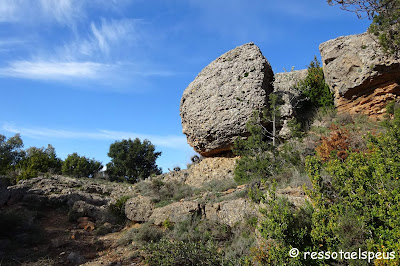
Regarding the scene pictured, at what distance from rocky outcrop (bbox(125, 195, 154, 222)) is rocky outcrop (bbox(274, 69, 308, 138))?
7004 mm

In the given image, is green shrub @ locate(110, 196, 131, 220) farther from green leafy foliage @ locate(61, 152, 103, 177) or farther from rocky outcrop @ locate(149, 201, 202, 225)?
green leafy foliage @ locate(61, 152, 103, 177)

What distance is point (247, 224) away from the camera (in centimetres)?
627

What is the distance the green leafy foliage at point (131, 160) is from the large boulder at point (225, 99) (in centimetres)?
1467

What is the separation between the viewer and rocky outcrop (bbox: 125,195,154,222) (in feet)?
31.2

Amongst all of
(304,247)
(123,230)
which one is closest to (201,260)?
(304,247)

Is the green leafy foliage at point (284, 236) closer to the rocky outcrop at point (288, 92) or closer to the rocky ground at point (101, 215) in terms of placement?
the rocky ground at point (101, 215)

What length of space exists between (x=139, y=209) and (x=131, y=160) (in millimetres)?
19978

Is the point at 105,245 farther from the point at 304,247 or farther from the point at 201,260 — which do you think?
the point at 304,247

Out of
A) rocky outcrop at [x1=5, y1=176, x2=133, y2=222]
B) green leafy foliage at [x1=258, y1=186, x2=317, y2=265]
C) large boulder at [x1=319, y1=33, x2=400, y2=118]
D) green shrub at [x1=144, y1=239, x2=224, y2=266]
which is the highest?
large boulder at [x1=319, y1=33, x2=400, y2=118]

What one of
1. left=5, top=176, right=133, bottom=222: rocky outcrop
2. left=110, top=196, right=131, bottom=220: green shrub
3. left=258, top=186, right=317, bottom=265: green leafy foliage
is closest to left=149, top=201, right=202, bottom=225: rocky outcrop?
left=110, top=196, right=131, bottom=220: green shrub

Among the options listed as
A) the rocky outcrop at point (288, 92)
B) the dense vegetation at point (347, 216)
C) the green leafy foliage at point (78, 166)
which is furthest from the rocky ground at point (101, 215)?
the green leafy foliage at point (78, 166)

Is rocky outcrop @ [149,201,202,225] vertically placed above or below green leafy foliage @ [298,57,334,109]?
below

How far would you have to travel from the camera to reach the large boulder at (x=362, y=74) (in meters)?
11.7

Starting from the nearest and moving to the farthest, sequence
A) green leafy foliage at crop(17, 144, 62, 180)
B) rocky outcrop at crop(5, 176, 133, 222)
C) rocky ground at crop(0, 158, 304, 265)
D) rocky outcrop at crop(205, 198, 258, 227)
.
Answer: rocky outcrop at crop(205, 198, 258, 227), rocky ground at crop(0, 158, 304, 265), rocky outcrop at crop(5, 176, 133, 222), green leafy foliage at crop(17, 144, 62, 180)
